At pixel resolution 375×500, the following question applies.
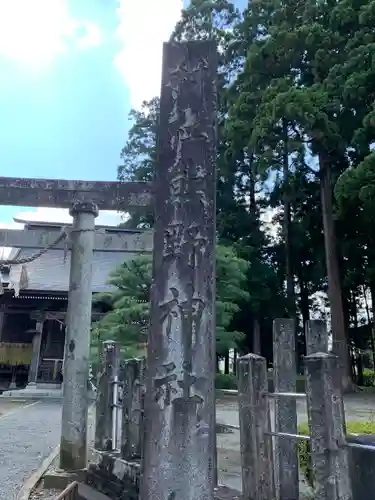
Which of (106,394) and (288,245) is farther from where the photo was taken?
(288,245)

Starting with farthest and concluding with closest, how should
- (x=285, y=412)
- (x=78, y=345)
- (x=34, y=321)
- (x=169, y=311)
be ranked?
1. (x=34, y=321)
2. (x=78, y=345)
3. (x=285, y=412)
4. (x=169, y=311)

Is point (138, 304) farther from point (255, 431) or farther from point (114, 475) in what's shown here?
point (255, 431)

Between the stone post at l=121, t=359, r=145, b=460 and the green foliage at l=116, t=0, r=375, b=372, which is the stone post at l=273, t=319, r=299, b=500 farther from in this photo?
the green foliage at l=116, t=0, r=375, b=372

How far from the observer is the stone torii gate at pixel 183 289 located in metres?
2.35

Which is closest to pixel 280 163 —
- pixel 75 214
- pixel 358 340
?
pixel 358 340

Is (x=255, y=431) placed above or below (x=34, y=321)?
below

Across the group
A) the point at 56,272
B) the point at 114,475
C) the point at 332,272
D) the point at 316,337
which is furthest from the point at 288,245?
the point at 316,337

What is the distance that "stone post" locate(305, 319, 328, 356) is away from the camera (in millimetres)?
3529

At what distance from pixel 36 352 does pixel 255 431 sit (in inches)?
655

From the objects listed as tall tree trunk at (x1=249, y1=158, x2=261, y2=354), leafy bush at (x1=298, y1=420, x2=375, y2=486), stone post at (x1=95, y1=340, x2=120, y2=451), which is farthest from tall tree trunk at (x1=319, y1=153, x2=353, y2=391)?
stone post at (x1=95, y1=340, x2=120, y2=451)

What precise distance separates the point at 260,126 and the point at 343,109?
2928 mm

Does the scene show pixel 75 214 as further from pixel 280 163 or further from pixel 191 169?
pixel 280 163

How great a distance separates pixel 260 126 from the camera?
55.7 ft

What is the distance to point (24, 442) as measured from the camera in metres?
8.27
